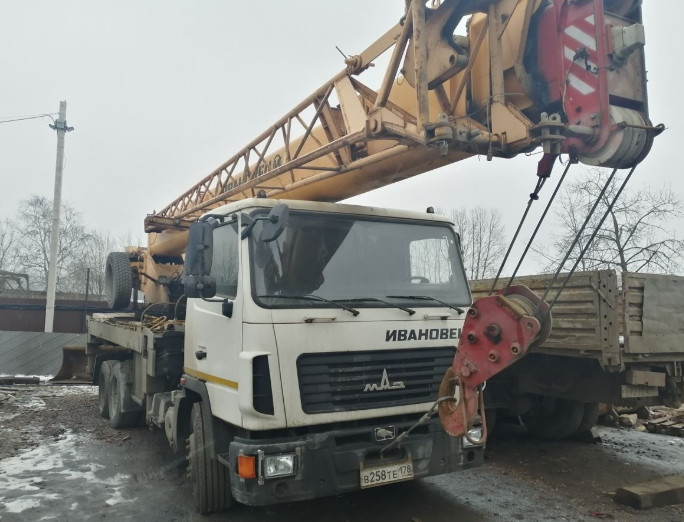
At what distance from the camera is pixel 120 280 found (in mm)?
8141

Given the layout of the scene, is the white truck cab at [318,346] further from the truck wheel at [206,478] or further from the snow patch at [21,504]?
the snow patch at [21,504]

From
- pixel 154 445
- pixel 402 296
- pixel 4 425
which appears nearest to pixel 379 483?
pixel 402 296

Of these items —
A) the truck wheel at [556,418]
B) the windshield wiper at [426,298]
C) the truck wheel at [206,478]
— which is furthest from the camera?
the truck wheel at [556,418]

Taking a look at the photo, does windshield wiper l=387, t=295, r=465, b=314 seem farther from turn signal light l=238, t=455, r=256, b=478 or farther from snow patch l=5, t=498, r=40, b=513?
snow patch l=5, t=498, r=40, b=513

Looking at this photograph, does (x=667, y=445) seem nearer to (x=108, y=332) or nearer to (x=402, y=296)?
(x=402, y=296)

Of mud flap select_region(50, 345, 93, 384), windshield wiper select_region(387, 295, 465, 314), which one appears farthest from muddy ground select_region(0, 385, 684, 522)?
mud flap select_region(50, 345, 93, 384)

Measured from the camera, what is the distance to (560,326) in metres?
5.44

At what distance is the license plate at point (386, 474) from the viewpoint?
3.79m

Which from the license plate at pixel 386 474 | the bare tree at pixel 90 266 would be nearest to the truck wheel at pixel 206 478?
the license plate at pixel 386 474

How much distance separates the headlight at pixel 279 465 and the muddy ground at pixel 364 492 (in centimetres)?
104

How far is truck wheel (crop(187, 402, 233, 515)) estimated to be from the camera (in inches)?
165

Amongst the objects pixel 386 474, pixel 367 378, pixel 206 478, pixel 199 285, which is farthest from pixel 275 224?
pixel 206 478

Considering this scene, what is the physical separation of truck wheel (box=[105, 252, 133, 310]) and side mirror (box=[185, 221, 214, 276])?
182 inches

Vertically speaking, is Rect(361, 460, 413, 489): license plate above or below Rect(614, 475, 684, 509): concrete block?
above
